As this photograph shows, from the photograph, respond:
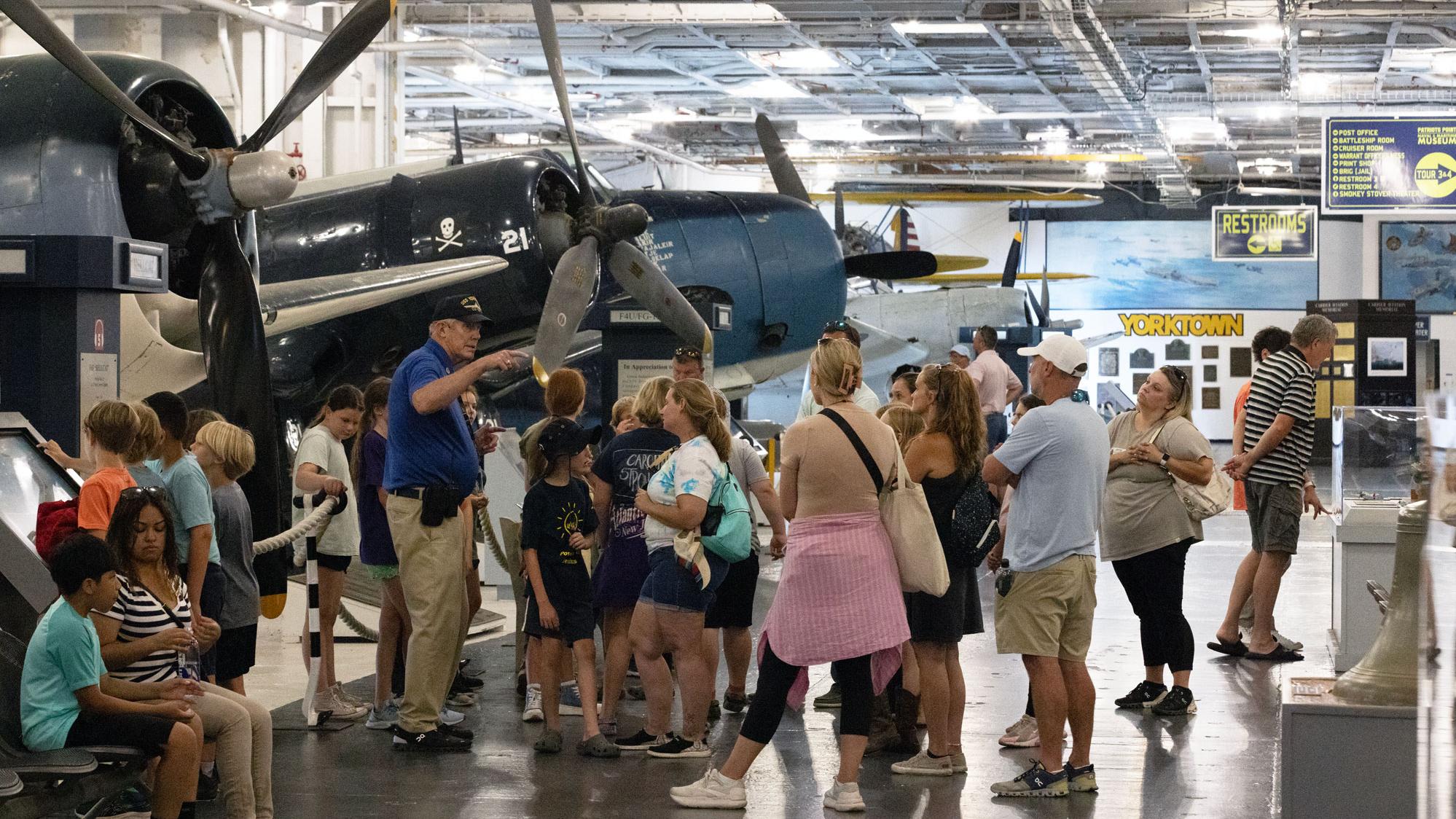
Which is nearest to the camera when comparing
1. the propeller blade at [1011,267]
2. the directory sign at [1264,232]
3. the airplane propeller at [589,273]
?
the airplane propeller at [589,273]

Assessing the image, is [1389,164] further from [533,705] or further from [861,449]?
[861,449]

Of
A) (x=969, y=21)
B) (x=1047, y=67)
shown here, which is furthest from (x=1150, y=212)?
(x=969, y=21)

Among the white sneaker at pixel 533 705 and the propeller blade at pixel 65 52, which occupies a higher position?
the propeller blade at pixel 65 52

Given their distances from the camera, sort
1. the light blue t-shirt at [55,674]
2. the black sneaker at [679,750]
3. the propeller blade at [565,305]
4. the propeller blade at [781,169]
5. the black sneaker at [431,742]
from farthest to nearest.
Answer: the propeller blade at [781,169] → the propeller blade at [565,305] → the black sneaker at [431,742] → the black sneaker at [679,750] → the light blue t-shirt at [55,674]

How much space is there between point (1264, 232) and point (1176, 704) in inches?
759

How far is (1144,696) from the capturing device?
6934 millimetres

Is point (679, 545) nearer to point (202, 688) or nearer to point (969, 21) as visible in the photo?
point (202, 688)

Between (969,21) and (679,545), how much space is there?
12.6 metres

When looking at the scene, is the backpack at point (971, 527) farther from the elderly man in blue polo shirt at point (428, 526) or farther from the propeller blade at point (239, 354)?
the propeller blade at point (239, 354)

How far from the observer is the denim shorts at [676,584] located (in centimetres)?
571

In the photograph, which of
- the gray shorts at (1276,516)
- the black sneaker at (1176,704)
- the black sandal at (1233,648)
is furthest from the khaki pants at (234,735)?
the black sandal at (1233,648)

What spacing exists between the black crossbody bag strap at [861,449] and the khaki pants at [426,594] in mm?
1783

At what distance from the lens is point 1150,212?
36.1m

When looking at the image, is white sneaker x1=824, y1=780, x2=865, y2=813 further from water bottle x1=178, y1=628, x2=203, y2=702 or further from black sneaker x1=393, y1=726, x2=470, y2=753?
water bottle x1=178, y1=628, x2=203, y2=702
